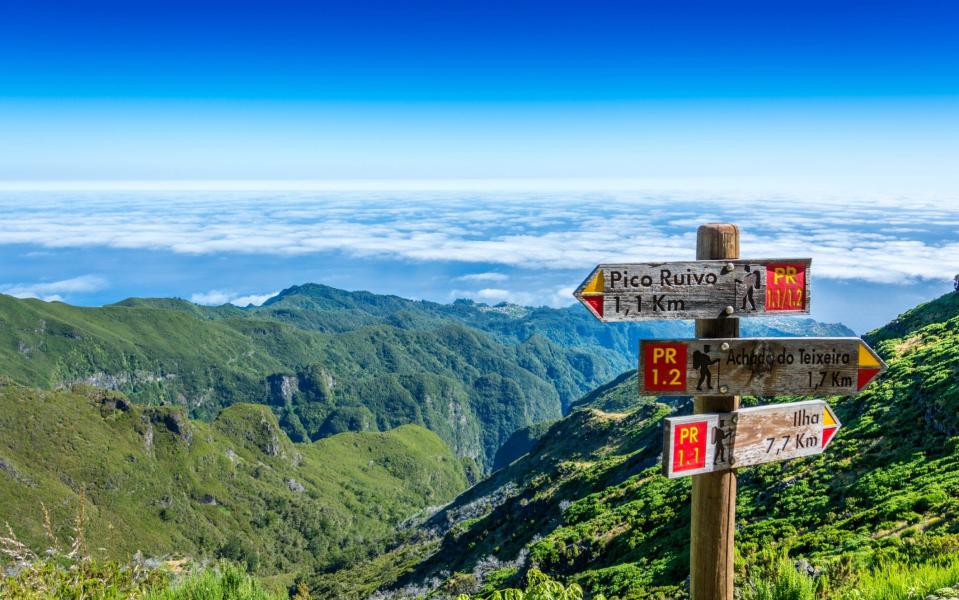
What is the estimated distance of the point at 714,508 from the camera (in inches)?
291

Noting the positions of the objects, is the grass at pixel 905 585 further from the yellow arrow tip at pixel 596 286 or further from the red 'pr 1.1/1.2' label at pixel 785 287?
the yellow arrow tip at pixel 596 286

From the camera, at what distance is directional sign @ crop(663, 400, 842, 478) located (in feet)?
22.8

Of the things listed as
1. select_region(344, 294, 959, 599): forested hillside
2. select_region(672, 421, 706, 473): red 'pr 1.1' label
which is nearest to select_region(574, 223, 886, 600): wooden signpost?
select_region(672, 421, 706, 473): red 'pr 1.1' label

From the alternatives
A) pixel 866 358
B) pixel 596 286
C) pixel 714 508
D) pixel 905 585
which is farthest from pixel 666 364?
pixel 905 585

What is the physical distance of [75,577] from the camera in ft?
32.1

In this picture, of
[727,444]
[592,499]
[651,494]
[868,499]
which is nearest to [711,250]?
[727,444]

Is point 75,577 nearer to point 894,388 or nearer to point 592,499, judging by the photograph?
point 894,388

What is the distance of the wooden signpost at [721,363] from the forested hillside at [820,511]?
2.08 m

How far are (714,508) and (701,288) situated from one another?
2496mm

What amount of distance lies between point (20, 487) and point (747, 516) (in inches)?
7026

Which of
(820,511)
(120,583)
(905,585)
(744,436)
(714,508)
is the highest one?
(744,436)

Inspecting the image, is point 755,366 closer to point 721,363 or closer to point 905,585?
point 721,363

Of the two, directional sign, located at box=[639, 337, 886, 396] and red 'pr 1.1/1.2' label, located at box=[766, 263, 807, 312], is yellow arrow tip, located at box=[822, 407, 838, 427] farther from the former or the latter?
red 'pr 1.1/1.2' label, located at box=[766, 263, 807, 312]

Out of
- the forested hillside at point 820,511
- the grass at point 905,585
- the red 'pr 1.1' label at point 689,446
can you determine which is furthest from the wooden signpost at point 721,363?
the grass at point 905,585
